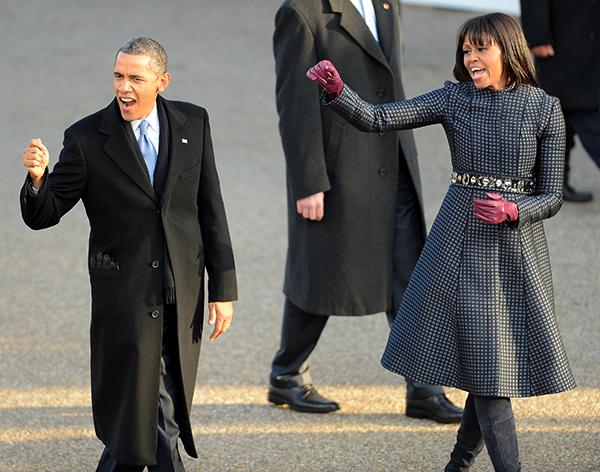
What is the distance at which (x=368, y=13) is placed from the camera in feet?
16.2

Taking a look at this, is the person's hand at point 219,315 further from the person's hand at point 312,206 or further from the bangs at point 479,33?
the bangs at point 479,33

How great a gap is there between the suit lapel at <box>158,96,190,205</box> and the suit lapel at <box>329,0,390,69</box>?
3.16ft

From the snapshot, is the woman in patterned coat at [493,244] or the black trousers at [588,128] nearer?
the woman in patterned coat at [493,244]

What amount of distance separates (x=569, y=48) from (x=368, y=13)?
3.04 m

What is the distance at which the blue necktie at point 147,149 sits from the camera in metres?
4.06

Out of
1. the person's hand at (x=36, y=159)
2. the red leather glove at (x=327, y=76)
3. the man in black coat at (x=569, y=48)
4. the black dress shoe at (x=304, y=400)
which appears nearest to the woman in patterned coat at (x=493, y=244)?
the red leather glove at (x=327, y=76)

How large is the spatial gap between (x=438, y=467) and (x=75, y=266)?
305 cm

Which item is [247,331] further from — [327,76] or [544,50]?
[544,50]

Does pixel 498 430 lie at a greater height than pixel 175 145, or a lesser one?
lesser

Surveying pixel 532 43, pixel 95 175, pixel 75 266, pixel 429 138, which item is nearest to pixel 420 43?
pixel 429 138

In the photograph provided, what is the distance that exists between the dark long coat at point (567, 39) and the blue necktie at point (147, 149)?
400cm

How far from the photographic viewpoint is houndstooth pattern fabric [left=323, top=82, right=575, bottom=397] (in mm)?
4051

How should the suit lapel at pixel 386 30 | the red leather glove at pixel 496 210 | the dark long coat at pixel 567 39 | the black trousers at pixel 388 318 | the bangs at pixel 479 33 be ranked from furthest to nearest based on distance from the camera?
the dark long coat at pixel 567 39 < the black trousers at pixel 388 318 < the suit lapel at pixel 386 30 < the bangs at pixel 479 33 < the red leather glove at pixel 496 210

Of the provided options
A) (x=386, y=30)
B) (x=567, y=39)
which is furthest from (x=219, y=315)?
(x=567, y=39)
